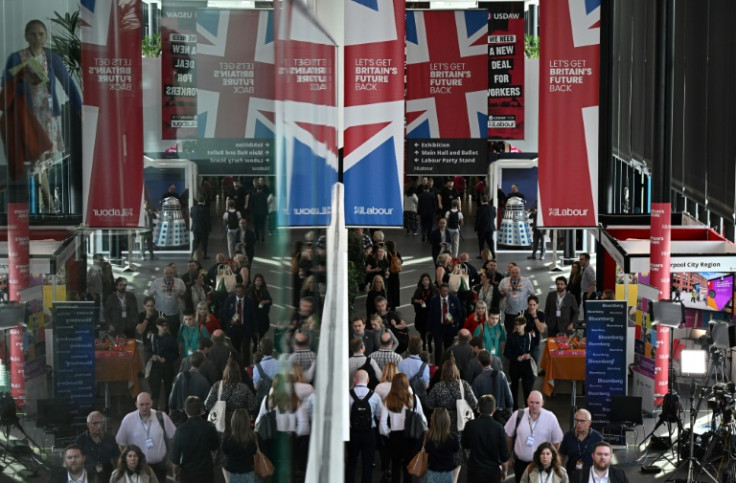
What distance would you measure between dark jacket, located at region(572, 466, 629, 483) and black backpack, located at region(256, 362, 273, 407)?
7.77 m

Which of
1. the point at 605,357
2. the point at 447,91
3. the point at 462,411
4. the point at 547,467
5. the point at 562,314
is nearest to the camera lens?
the point at 547,467

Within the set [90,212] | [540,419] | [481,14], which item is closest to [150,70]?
[90,212]

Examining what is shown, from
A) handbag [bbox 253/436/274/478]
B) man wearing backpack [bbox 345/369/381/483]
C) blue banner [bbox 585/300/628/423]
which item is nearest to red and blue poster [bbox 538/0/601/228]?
blue banner [bbox 585/300/628/423]

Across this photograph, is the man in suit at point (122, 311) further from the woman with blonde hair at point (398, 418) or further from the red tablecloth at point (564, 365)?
the red tablecloth at point (564, 365)

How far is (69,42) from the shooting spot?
97 cm

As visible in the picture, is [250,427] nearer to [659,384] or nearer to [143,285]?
[143,285]

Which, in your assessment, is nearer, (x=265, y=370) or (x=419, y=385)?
(x=265, y=370)

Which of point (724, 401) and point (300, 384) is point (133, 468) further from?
point (724, 401)

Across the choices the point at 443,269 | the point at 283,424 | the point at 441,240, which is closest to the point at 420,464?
the point at 443,269

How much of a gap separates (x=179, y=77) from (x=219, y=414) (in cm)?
32

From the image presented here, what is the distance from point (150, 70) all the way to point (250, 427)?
14.1 inches

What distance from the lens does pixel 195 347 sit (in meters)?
1.09

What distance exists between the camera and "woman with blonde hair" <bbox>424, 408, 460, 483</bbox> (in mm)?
9469

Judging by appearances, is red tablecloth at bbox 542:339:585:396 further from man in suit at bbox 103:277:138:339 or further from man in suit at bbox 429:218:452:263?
man in suit at bbox 103:277:138:339
